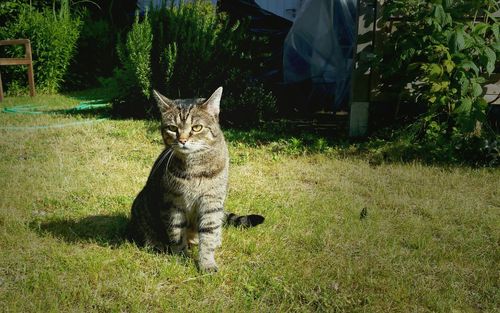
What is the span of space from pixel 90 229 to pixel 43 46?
312 inches

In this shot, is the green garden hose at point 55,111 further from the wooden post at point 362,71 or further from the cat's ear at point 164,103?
the cat's ear at point 164,103

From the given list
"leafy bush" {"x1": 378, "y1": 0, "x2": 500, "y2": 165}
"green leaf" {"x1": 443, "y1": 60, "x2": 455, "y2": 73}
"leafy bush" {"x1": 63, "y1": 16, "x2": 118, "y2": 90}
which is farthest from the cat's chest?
"leafy bush" {"x1": 63, "y1": 16, "x2": 118, "y2": 90}

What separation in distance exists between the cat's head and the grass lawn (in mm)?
791

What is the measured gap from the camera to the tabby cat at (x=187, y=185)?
9.70 feet

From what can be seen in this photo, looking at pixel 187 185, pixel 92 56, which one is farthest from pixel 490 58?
pixel 92 56

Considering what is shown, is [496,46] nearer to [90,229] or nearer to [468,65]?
[468,65]

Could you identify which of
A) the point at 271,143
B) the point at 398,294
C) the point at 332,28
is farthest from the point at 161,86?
the point at 398,294

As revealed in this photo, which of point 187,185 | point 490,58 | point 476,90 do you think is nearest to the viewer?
point 187,185

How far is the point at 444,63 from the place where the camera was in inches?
193

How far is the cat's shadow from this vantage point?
3.31m

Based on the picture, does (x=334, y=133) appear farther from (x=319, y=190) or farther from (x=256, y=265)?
(x=256, y=265)

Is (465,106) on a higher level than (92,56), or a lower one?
lower

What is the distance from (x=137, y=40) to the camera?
702 centimetres

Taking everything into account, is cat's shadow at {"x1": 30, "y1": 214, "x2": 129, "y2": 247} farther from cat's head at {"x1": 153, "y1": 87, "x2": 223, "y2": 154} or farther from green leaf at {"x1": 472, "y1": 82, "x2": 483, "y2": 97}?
green leaf at {"x1": 472, "y1": 82, "x2": 483, "y2": 97}
